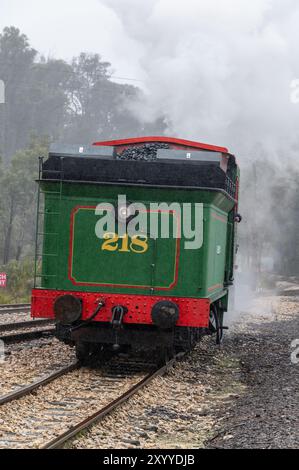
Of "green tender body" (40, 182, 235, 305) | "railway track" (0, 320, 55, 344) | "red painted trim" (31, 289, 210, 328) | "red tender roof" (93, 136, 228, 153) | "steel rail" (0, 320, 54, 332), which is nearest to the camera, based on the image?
"red painted trim" (31, 289, 210, 328)

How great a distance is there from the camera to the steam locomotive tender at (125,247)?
8211mm

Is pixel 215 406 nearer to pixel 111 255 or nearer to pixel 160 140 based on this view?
pixel 111 255

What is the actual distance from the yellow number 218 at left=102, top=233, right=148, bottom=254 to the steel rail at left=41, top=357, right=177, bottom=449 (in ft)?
4.79

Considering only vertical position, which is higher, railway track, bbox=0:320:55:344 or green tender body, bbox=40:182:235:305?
green tender body, bbox=40:182:235:305

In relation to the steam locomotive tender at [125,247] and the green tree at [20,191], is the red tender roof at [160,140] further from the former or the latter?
the green tree at [20,191]

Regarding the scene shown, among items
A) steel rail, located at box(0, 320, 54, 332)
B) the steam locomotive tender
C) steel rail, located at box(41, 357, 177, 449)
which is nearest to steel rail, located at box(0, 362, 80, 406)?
the steam locomotive tender

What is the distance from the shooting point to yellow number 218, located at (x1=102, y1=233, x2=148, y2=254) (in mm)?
8336

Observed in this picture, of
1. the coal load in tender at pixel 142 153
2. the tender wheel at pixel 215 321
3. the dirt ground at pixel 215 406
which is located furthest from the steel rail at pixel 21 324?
the coal load in tender at pixel 142 153

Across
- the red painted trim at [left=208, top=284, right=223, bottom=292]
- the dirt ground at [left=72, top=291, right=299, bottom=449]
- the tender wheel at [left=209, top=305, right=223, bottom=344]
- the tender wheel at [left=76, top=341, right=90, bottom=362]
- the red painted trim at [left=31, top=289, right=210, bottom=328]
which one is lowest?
the dirt ground at [left=72, top=291, right=299, bottom=449]

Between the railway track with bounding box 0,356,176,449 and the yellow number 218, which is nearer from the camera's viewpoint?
the railway track with bounding box 0,356,176,449

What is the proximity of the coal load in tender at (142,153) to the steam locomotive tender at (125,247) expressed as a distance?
556 mm

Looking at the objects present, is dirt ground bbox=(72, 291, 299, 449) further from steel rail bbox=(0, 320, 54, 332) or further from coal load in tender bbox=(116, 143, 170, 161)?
steel rail bbox=(0, 320, 54, 332)

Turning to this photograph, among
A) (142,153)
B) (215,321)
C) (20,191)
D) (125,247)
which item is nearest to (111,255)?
(125,247)
